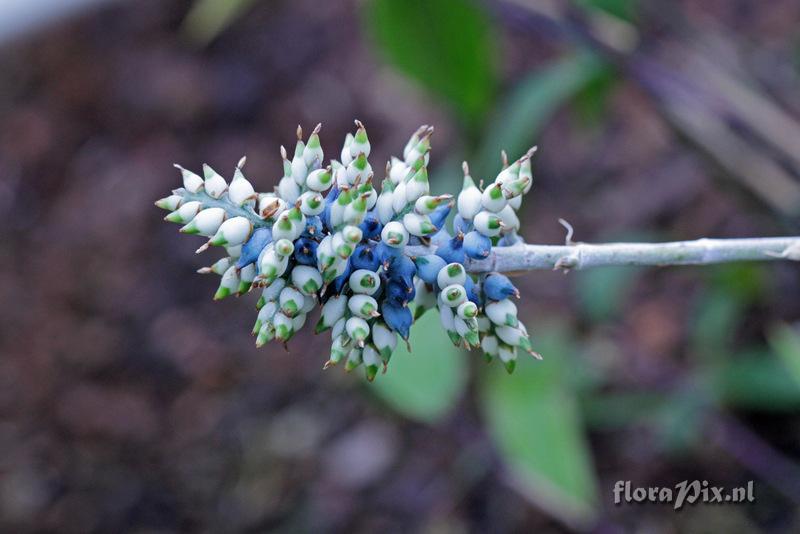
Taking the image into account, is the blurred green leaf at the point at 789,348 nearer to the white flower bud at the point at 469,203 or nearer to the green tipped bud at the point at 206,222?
the white flower bud at the point at 469,203

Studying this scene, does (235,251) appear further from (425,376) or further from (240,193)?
(425,376)

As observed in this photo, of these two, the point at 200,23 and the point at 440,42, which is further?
the point at 200,23

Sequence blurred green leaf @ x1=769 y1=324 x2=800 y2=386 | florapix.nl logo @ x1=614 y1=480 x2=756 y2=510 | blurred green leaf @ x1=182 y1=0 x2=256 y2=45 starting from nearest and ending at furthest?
blurred green leaf @ x1=769 y1=324 x2=800 y2=386 → florapix.nl logo @ x1=614 y1=480 x2=756 y2=510 → blurred green leaf @ x1=182 y1=0 x2=256 y2=45

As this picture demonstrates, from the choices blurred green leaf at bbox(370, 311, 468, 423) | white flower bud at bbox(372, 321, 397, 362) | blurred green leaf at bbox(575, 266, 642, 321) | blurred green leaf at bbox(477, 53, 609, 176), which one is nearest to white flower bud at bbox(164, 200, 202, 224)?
white flower bud at bbox(372, 321, 397, 362)

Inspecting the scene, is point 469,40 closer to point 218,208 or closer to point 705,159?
point 705,159

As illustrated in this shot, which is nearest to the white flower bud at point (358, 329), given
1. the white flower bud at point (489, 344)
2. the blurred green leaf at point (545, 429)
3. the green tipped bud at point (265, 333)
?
the green tipped bud at point (265, 333)

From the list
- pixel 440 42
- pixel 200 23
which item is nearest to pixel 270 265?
pixel 440 42

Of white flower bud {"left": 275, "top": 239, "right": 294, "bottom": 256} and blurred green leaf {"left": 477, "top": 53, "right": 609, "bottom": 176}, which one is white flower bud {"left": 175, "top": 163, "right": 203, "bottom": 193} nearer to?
white flower bud {"left": 275, "top": 239, "right": 294, "bottom": 256}
